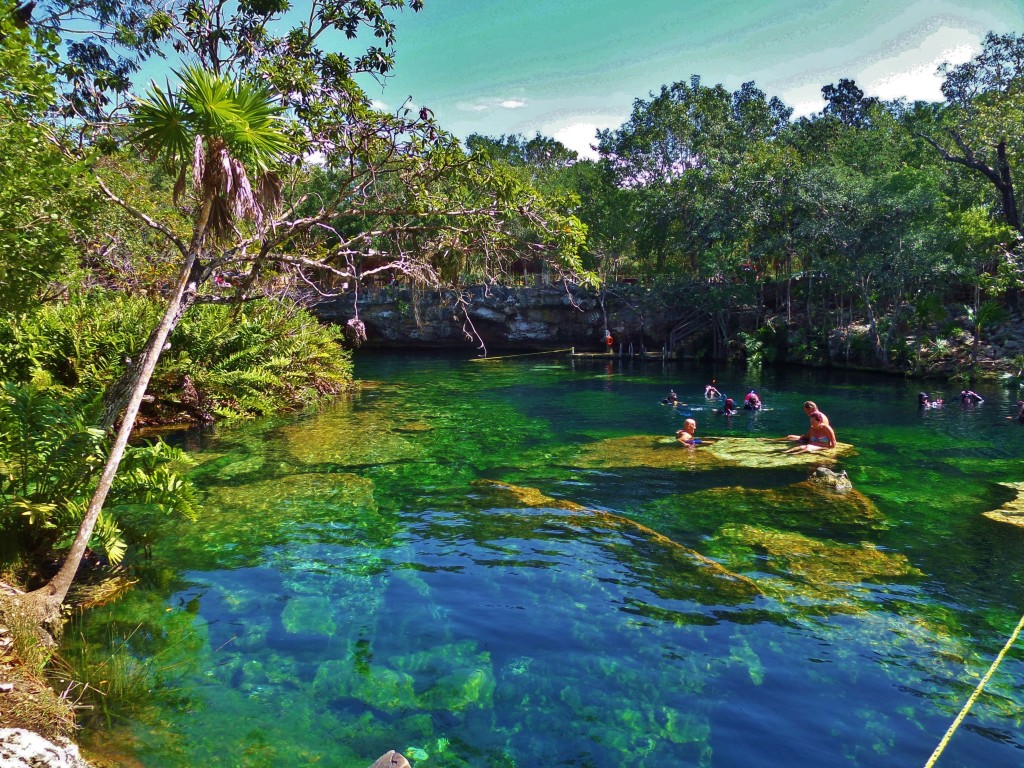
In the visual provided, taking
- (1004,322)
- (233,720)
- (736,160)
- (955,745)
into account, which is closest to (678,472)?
(955,745)

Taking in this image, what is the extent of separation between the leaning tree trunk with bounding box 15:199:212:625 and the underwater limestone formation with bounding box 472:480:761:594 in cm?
639

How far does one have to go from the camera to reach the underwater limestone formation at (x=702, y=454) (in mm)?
13992

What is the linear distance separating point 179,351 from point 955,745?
674 inches

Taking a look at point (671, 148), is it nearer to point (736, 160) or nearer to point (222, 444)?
point (736, 160)

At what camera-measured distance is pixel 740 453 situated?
14844mm

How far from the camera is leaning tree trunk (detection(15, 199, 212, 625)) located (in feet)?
18.9

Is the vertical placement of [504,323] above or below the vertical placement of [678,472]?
above

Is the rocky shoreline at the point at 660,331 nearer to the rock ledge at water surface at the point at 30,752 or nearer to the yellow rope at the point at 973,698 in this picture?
the yellow rope at the point at 973,698

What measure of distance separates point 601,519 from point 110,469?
6958 mm

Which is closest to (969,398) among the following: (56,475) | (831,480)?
(831,480)

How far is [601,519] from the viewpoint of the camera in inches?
414

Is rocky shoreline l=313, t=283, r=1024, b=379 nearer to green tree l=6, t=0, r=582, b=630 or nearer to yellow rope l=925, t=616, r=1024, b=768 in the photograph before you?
green tree l=6, t=0, r=582, b=630

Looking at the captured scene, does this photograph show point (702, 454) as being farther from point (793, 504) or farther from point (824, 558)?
point (824, 558)

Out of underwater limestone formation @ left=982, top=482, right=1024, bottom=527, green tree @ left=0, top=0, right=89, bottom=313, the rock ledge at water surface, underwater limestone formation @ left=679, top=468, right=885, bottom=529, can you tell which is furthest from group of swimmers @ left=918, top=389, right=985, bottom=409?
the rock ledge at water surface
